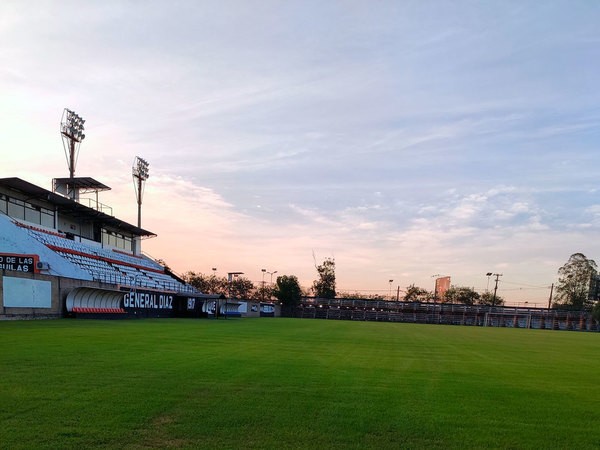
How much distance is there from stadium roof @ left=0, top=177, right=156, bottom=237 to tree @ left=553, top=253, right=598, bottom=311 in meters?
88.2

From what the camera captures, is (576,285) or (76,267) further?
(576,285)

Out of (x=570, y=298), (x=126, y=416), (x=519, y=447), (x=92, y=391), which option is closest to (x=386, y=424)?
(x=519, y=447)

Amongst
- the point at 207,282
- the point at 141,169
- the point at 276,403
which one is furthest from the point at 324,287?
the point at 276,403

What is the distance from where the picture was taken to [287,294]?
261 ft

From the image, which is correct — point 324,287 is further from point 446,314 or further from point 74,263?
point 74,263

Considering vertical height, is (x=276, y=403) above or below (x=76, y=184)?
below

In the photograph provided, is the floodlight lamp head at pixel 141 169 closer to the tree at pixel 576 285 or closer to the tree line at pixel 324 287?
the tree line at pixel 324 287

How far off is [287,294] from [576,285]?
64.0 meters

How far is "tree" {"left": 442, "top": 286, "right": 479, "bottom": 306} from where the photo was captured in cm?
11294

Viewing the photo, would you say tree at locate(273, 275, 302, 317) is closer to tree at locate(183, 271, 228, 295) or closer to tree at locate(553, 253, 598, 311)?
tree at locate(183, 271, 228, 295)

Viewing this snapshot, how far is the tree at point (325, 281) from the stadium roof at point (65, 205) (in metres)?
49.5

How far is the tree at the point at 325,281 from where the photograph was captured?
9804 cm

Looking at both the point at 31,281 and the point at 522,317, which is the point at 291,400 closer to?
the point at 31,281

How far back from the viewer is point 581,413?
644cm
